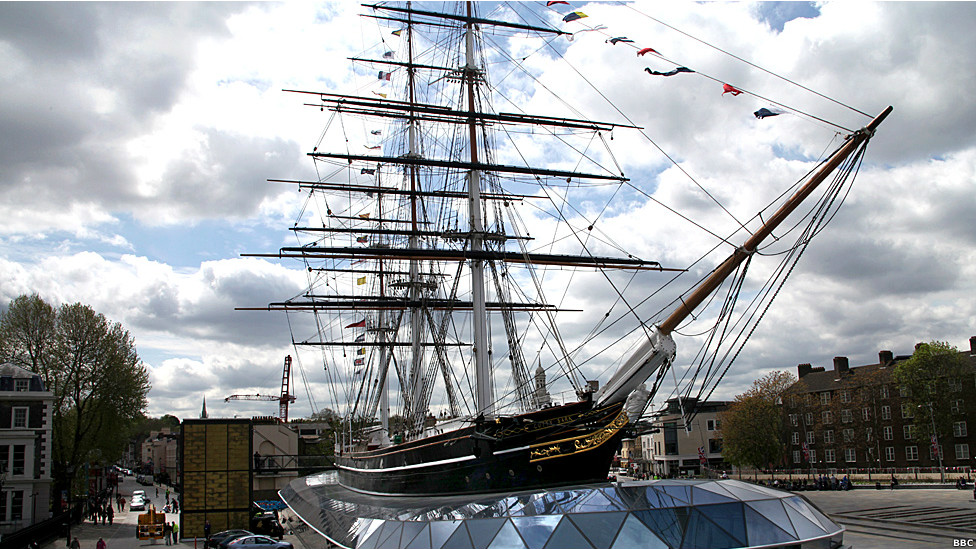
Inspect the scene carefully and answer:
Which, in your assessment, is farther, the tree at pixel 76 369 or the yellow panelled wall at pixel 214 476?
the tree at pixel 76 369

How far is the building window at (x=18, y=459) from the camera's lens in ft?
107

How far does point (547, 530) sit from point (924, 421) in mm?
43886

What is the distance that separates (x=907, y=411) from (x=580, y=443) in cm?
3729

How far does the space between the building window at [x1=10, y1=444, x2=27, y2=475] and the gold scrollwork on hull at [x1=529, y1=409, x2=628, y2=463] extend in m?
27.1

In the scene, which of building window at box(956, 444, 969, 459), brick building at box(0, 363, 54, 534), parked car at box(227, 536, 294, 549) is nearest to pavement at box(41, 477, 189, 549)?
brick building at box(0, 363, 54, 534)

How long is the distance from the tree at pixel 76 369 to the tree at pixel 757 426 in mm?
42323

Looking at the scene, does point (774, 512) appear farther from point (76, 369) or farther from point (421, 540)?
point (76, 369)

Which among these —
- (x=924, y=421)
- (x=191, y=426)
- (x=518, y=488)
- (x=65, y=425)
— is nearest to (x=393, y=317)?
(x=191, y=426)

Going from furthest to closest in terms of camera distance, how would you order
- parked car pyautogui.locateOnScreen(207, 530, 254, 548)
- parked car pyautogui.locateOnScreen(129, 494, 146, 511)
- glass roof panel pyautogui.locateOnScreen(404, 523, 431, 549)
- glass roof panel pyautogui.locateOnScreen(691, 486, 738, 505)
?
parked car pyautogui.locateOnScreen(129, 494, 146, 511) < parked car pyautogui.locateOnScreen(207, 530, 254, 548) < glass roof panel pyautogui.locateOnScreen(691, 486, 738, 505) < glass roof panel pyautogui.locateOnScreen(404, 523, 431, 549)

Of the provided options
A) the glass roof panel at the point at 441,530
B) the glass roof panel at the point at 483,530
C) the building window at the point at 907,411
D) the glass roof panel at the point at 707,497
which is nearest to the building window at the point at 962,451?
the building window at the point at 907,411

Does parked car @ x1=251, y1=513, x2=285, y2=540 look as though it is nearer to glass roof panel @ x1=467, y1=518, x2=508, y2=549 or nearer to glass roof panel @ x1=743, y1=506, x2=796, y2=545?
glass roof panel @ x1=467, y1=518, x2=508, y2=549

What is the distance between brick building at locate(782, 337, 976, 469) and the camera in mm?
47125

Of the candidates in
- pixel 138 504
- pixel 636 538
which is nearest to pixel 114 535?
pixel 138 504

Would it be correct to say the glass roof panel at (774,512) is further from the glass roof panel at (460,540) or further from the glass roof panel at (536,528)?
the glass roof panel at (460,540)
